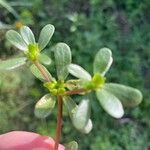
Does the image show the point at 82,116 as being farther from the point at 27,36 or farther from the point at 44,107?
the point at 27,36

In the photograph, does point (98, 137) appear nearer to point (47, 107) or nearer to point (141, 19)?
point (141, 19)

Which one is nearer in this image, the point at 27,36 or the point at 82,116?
the point at 82,116

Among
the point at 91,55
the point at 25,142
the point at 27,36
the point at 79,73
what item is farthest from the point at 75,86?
the point at 91,55

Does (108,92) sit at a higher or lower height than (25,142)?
higher

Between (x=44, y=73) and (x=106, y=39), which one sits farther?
(x=106, y=39)

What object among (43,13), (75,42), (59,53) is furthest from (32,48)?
(43,13)

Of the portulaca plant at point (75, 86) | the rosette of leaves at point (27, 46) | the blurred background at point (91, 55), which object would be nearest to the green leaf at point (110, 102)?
the portulaca plant at point (75, 86)
